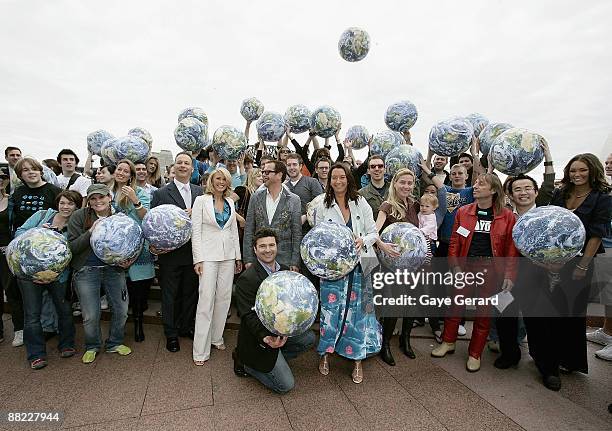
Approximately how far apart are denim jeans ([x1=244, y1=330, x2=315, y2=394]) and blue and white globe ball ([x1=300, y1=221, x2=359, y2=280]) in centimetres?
71

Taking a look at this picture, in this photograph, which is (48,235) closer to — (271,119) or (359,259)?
(359,259)

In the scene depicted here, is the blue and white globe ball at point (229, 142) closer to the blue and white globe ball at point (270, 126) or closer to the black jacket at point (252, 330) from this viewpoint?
the blue and white globe ball at point (270, 126)

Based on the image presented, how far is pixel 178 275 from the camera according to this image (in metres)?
3.51

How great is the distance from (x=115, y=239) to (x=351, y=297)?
2044 millimetres

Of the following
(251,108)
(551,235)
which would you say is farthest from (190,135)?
(551,235)

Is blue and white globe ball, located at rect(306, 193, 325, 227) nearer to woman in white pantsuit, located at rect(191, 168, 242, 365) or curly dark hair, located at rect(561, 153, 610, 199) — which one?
woman in white pantsuit, located at rect(191, 168, 242, 365)

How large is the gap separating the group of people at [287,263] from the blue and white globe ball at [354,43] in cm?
299

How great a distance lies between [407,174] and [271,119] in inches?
109

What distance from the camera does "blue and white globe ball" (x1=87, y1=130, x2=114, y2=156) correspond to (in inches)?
196

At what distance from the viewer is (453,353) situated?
11.8 feet

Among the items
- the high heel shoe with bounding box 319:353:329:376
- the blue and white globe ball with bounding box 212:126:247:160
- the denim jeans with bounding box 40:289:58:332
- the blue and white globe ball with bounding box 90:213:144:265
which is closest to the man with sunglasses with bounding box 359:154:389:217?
the high heel shoe with bounding box 319:353:329:376

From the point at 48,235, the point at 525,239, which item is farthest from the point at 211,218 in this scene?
the point at 525,239

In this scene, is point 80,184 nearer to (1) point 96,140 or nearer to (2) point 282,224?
(1) point 96,140

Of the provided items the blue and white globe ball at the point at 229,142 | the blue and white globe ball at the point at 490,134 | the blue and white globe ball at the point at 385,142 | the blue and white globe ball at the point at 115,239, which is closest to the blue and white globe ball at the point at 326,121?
the blue and white globe ball at the point at 385,142
